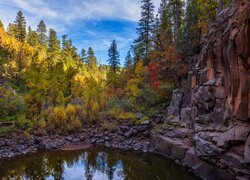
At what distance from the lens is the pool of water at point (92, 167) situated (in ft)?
41.2

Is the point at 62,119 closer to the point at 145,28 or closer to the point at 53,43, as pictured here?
the point at 145,28

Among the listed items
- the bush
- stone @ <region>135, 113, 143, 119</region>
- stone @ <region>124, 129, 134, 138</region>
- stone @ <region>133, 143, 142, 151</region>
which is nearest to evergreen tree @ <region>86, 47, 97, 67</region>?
the bush

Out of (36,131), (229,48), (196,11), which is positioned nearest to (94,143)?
(36,131)

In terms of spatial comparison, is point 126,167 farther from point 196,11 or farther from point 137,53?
point 137,53

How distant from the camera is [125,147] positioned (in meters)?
18.5

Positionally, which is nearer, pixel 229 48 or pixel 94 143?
pixel 229 48

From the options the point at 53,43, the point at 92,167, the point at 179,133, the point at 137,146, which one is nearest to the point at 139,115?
the point at 137,146

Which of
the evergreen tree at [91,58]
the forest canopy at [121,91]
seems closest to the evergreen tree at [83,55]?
the evergreen tree at [91,58]

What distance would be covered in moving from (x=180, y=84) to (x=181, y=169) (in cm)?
1091

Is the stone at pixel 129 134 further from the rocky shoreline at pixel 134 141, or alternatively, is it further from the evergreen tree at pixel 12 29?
the evergreen tree at pixel 12 29

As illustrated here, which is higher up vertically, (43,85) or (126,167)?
(43,85)

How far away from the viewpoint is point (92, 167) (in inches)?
566

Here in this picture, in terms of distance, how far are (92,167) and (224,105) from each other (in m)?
9.31

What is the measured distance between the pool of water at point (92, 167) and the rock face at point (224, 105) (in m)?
1.46
